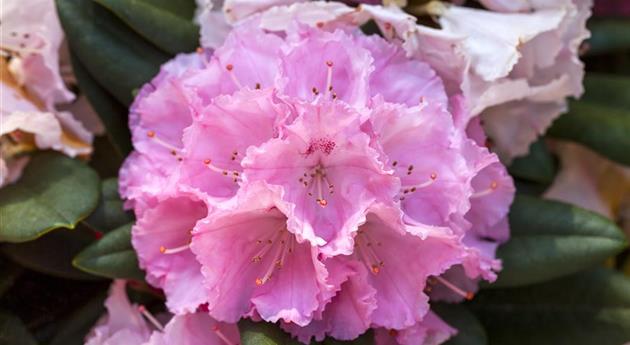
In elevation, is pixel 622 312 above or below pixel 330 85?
below

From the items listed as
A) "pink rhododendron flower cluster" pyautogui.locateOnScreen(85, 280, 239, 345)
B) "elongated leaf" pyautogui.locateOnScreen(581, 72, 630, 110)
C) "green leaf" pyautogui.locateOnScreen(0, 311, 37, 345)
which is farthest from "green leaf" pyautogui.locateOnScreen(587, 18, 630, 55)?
"green leaf" pyautogui.locateOnScreen(0, 311, 37, 345)

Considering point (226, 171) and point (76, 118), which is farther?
point (76, 118)

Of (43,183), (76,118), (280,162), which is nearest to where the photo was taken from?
(280,162)

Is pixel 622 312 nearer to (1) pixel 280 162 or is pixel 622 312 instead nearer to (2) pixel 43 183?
(1) pixel 280 162

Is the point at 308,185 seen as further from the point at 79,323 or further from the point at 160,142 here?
the point at 79,323

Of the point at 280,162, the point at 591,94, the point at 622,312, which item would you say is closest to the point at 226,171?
the point at 280,162

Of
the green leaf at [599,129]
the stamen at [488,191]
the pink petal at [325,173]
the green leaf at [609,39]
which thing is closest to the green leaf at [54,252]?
the pink petal at [325,173]
